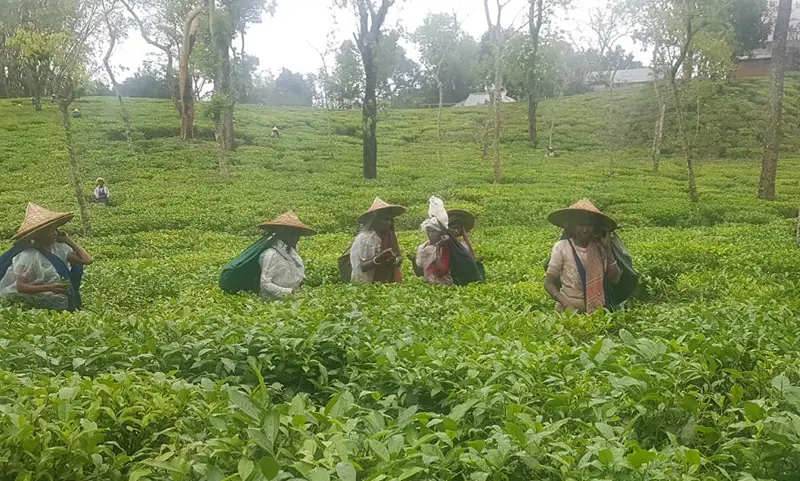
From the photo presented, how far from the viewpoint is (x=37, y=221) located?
635cm

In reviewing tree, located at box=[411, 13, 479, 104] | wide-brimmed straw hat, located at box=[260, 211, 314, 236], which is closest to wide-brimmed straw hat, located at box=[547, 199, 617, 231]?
wide-brimmed straw hat, located at box=[260, 211, 314, 236]

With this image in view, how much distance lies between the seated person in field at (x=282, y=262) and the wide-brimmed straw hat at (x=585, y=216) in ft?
8.45

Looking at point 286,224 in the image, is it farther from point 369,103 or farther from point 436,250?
point 369,103

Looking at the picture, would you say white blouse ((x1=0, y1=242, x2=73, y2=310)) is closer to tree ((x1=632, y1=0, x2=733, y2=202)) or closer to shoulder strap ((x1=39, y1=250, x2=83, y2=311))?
shoulder strap ((x1=39, y1=250, x2=83, y2=311))

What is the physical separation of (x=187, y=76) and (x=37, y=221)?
79.4ft

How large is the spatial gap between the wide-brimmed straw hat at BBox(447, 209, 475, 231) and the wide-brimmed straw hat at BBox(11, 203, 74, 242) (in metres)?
4.11

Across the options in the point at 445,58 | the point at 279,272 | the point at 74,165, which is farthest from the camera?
the point at 445,58

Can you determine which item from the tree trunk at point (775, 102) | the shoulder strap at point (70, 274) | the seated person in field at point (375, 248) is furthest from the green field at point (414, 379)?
the tree trunk at point (775, 102)

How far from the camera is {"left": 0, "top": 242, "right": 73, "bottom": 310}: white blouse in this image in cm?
620

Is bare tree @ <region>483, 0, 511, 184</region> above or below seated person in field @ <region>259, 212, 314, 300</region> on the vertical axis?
above

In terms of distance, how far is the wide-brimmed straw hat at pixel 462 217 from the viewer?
7860 mm

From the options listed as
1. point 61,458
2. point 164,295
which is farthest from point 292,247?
point 61,458

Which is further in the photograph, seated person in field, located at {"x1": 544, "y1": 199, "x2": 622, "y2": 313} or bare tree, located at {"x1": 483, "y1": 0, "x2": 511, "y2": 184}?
bare tree, located at {"x1": 483, "y1": 0, "x2": 511, "y2": 184}

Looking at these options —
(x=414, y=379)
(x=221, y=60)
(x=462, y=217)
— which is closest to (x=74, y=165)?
(x=221, y=60)
